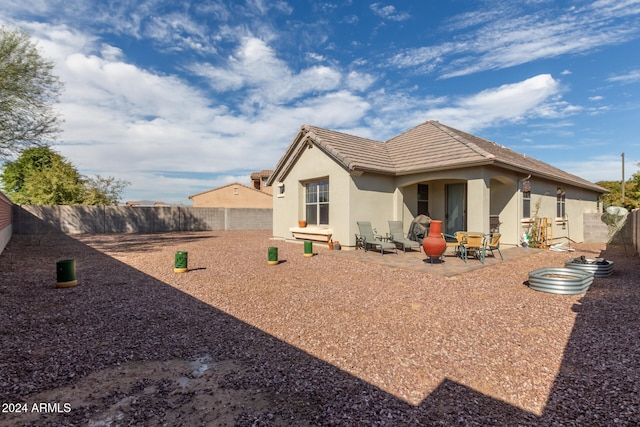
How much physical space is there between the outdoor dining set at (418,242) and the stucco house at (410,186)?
43 centimetres

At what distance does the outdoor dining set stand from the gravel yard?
2411mm

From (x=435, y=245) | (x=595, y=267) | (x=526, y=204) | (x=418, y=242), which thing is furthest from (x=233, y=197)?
(x=595, y=267)

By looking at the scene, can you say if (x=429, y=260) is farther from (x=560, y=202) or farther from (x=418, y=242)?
(x=560, y=202)

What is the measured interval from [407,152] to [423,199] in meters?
2.28

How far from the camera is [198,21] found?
39.3ft

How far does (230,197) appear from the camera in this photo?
42.7 meters

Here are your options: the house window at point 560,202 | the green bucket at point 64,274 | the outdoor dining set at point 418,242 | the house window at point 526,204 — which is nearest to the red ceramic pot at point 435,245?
the outdoor dining set at point 418,242

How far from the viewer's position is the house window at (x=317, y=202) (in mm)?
14052

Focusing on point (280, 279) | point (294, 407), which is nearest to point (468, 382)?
point (294, 407)

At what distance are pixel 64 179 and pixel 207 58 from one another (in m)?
23.6

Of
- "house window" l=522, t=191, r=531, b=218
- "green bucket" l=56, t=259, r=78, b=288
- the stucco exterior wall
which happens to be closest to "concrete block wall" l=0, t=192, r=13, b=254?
"green bucket" l=56, t=259, r=78, b=288

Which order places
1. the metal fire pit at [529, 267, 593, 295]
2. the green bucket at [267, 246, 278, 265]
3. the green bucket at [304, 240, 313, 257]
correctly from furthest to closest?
the green bucket at [304, 240, 313, 257], the green bucket at [267, 246, 278, 265], the metal fire pit at [529, 267, 593, 295]

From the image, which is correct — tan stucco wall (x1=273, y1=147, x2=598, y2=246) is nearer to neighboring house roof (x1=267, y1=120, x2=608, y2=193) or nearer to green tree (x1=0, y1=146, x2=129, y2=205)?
neighboring house roof (x1=267, y1=120, x2=608, y2=193)

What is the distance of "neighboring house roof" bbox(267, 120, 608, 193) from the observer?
1134cm
